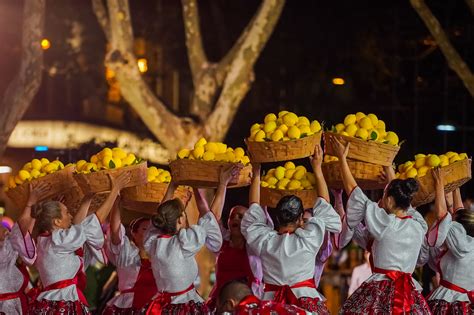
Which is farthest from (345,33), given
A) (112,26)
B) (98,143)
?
(112,26)

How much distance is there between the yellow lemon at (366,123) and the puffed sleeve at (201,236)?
1235 millimetres

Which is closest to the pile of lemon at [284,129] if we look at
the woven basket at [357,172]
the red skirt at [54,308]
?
the woven basket at [357,172]

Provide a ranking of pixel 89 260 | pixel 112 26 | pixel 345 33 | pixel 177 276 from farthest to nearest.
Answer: pixel 345 33 → pixel 112 26 → pixel 89 260 → pixel 177 276

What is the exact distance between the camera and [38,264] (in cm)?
864

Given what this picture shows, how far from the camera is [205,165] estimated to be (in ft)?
28.4

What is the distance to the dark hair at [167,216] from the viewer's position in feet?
27.3

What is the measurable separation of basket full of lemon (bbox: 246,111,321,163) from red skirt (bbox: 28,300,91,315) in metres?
1.61

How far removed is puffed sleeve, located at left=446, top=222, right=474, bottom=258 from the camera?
8.82 m

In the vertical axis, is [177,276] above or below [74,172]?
below

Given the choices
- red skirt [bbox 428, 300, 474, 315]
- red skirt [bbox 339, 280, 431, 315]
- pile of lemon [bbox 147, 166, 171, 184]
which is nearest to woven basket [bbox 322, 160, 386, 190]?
red skirt [bbox 339, 280, 431, 315]

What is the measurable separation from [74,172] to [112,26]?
5.09m

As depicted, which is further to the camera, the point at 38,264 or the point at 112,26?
the point at 112,26

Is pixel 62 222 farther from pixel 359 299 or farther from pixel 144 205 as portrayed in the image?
pixel 359 299

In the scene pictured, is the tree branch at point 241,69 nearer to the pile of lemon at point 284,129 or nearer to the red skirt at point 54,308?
the pile of lemon at point 284,129
